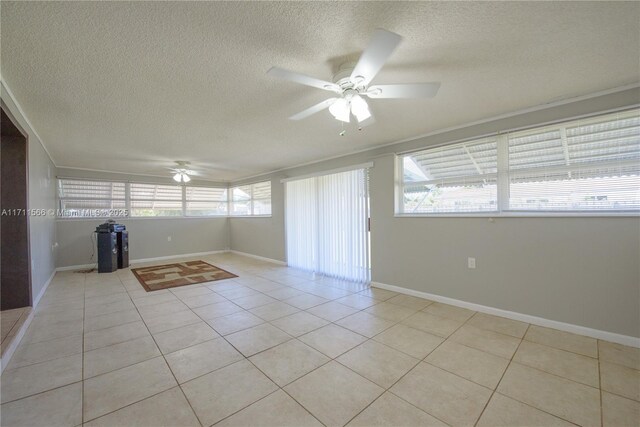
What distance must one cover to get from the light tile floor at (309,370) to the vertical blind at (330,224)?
1.32m

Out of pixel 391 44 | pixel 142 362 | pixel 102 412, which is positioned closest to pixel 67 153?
pixel 142 362

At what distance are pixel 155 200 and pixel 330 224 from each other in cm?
499

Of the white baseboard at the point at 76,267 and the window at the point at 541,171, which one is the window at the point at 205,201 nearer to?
the white baseboard at the point at 76,267

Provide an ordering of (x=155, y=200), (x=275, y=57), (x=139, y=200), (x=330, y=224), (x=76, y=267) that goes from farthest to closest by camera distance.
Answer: (x=155, y=200)
(x=139, y=200)
(x=76, y=267)
(x=330, y=224)
(x=275, y=57)

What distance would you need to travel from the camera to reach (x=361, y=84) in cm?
178

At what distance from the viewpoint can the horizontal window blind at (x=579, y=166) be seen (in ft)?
7.46

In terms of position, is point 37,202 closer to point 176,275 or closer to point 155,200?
point 176,275

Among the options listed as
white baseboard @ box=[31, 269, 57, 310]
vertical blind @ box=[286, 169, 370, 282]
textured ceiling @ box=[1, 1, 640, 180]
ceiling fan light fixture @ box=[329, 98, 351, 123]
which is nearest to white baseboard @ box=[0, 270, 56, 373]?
white baseboard @ box=[31, 269, 57, 310]

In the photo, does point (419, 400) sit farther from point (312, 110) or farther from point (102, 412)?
point (312, 110)

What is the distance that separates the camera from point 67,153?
4.34 meters

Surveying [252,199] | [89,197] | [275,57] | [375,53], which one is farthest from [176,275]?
[375,53]

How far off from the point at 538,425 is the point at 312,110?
2525mm

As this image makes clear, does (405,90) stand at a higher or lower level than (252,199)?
higher

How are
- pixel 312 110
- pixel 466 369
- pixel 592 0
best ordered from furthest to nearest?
pixel 312 110 → pixel 466 369 → pixel 592 0
